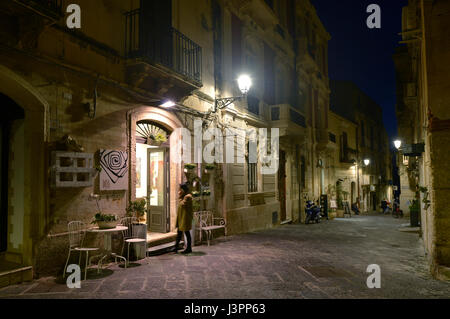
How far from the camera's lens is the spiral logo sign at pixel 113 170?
6630 mm

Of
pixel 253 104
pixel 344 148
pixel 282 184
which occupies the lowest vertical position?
pixel 282 184

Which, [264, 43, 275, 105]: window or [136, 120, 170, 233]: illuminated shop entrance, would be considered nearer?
[136, 120, 170, 233]: illuminated shop entrance

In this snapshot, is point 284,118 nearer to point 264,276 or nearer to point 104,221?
point 264,276

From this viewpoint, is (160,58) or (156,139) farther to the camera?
(156,139)

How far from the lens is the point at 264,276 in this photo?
580 cm

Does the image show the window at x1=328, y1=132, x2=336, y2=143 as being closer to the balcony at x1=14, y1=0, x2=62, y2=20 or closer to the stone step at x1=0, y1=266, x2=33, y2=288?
the balcony at x1=14, y1=0, x2=62, y2=20

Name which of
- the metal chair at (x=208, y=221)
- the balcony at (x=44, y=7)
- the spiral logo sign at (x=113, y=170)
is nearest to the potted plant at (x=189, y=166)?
the metal chair at (x=208, y=221)

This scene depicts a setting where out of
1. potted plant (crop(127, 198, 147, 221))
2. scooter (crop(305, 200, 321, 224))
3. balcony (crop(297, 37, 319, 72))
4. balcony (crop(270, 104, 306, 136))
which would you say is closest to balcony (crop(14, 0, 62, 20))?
potted plant (crop(127, 198, 147, 221))

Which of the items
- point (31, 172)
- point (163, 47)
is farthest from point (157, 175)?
point (31, 172)

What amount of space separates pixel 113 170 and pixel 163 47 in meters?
3.47

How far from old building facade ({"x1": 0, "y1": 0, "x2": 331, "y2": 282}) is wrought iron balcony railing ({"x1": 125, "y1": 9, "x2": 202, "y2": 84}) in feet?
0.09

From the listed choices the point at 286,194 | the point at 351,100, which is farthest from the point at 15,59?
the point at 351,100

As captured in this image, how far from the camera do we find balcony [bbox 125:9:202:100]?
720cm

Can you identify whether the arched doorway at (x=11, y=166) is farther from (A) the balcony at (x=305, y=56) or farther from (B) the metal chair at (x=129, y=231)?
(A) the balcony at (x=305, y=56)
